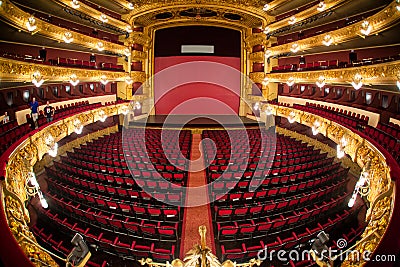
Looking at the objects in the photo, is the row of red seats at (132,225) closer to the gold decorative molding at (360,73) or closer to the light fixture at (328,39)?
the gold decorative molding at (360,73)

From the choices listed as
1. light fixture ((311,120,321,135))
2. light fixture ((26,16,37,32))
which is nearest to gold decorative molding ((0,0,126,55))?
light fixture ((26,16,37,32))

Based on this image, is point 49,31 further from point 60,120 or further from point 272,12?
point 272,12

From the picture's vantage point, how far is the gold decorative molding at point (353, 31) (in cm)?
1018

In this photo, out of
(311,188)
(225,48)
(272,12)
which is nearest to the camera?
(311,188)

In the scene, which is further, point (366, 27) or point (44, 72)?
point (44, 72)

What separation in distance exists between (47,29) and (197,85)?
13.8 metres

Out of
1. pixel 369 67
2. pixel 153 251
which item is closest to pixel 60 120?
pixel 153 251

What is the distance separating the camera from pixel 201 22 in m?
23.7

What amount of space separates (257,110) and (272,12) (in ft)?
29.4

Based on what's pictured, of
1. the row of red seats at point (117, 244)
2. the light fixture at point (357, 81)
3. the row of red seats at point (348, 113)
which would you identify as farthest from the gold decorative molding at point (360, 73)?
the row of red seats at point (117, 244)

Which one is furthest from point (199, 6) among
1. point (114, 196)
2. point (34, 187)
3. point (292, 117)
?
point (34, 187)

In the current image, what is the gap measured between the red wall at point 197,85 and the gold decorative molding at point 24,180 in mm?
10594

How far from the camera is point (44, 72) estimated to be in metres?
13.4

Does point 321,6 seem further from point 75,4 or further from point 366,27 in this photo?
point 75,4
